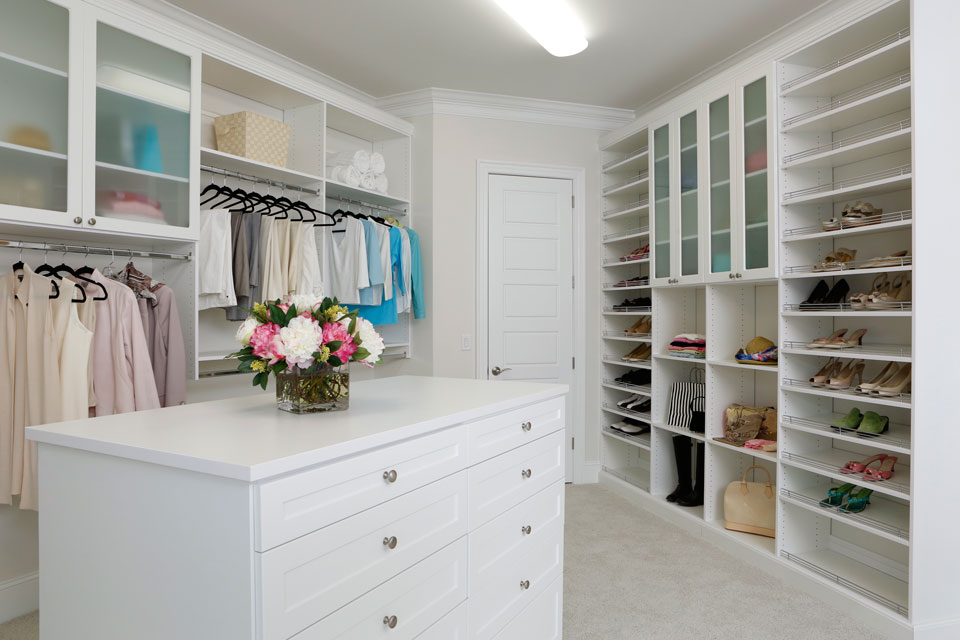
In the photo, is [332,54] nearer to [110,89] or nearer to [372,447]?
[110,89]

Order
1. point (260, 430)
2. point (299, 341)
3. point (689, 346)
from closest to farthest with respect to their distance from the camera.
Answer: point (260, 430)
point (299, 341)
point (689, 346)

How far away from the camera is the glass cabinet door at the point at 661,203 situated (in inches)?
154

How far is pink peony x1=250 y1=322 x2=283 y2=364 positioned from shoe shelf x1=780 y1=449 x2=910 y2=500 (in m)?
2.39

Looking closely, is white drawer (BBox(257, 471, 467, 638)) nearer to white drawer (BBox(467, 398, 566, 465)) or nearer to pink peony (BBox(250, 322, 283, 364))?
white drawer (BBox(467, 398, 566, 465))

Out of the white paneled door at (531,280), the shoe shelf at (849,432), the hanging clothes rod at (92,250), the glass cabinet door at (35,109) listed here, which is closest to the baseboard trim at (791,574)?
the shoe shelf at (849,432)

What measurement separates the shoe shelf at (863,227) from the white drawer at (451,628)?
87.1 inches

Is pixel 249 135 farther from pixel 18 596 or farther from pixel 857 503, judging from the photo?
pixel 857 503

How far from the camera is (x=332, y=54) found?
3707 millimetres

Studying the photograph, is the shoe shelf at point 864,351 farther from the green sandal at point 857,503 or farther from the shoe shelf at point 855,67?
the shoe shelf at point 855,67

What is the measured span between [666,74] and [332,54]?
2168 mm

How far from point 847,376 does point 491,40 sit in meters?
2.59

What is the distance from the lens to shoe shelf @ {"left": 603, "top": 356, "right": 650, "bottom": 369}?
4215 mm

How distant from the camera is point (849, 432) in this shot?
2695mm

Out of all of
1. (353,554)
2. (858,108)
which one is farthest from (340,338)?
(858,108)
